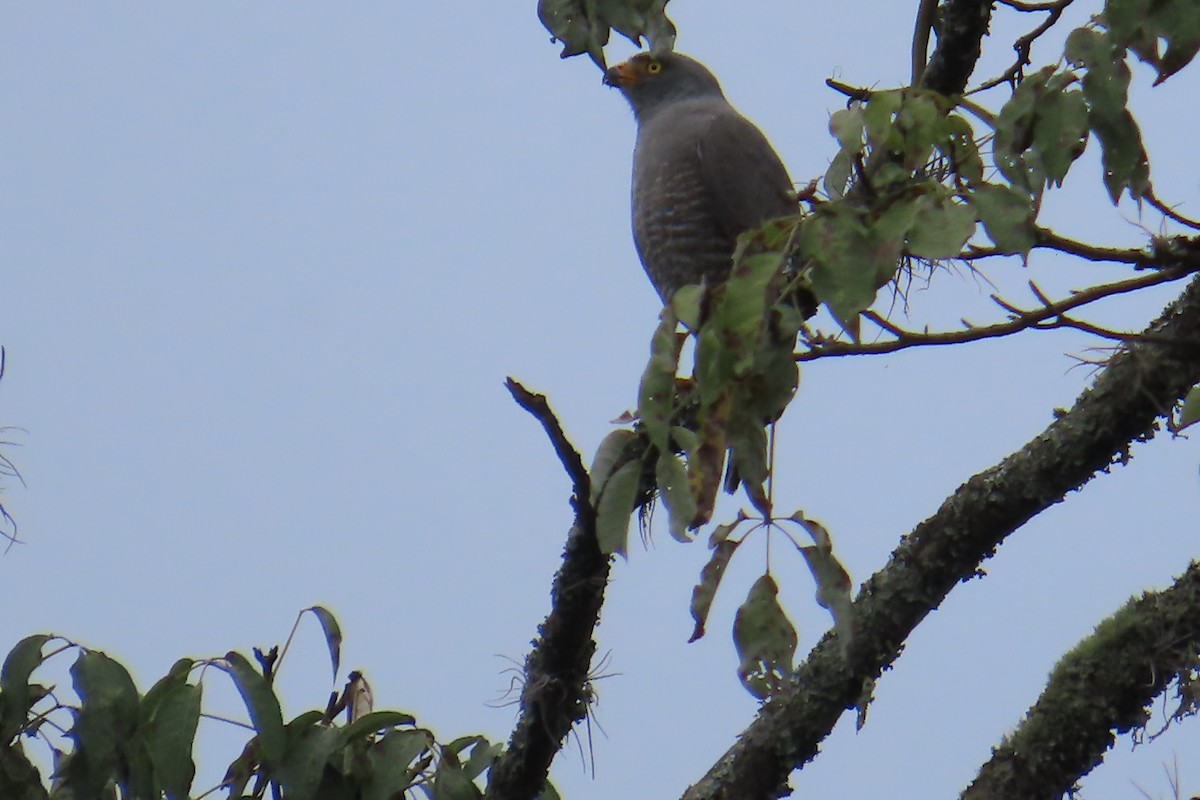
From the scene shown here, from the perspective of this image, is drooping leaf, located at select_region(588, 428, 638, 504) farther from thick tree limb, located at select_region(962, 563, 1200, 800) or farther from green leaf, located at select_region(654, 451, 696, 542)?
thick tree limb, located at select_region(962, 563, 1200, 800)

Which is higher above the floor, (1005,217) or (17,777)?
(1005,217)

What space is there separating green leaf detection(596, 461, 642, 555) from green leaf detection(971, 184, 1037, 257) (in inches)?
16.1

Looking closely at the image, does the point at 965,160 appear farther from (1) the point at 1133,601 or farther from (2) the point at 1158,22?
(1) the point at 1133,601

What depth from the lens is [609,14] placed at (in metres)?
2.67

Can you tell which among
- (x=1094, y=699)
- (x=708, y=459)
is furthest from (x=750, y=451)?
(x=1094, y=699)

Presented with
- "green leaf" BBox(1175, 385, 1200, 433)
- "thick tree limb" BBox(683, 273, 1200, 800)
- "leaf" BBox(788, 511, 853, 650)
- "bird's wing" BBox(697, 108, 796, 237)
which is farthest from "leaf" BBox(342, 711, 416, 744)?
"bird's wing" BBox(697, 108, 796, 237)

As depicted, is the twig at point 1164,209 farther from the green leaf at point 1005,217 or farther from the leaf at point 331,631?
the leaf at point 331,631

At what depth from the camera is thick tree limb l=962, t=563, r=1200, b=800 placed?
2891 millimetres

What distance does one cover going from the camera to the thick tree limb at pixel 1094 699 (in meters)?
2.89

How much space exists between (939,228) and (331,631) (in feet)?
4.37

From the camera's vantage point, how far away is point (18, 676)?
2.18 m

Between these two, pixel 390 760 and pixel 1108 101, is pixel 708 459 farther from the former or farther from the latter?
pixel 390 760

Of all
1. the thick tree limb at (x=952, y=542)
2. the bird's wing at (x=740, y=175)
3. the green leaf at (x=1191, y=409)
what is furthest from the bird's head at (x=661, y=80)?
the green leaf at (x=1191, y=409)

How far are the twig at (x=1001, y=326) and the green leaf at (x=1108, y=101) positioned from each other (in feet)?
0.45
